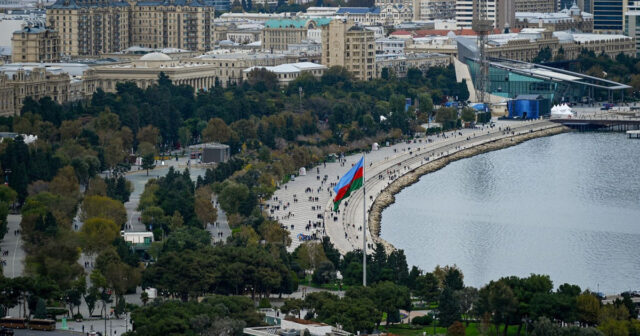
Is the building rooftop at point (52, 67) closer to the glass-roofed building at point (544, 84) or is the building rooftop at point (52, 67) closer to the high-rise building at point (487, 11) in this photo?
the glass-roofed building at point (544, 84)

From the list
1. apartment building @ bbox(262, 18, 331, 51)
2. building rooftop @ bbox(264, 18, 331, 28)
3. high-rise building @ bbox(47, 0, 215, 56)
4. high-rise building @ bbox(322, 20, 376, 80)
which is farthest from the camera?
building rooftop @ bbox(264, 18, 331, 28)

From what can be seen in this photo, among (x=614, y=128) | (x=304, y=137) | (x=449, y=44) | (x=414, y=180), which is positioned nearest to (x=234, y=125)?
(x=304, y=137)

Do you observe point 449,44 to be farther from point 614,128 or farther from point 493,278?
point 493,278

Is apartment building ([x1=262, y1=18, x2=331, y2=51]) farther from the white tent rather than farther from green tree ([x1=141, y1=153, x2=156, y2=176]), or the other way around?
green tree ([x1=141, y1=153, x2=156, y2=176])

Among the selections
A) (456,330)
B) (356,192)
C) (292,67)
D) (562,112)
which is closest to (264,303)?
(456,330)

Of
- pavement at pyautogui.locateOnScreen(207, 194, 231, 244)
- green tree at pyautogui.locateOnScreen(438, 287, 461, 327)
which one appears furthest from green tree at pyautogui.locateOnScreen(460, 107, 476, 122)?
green tree at pyautogui.locateOnScreen(438, 287, 461, 327)

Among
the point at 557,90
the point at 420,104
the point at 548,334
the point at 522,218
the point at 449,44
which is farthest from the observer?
the point at 449,44
